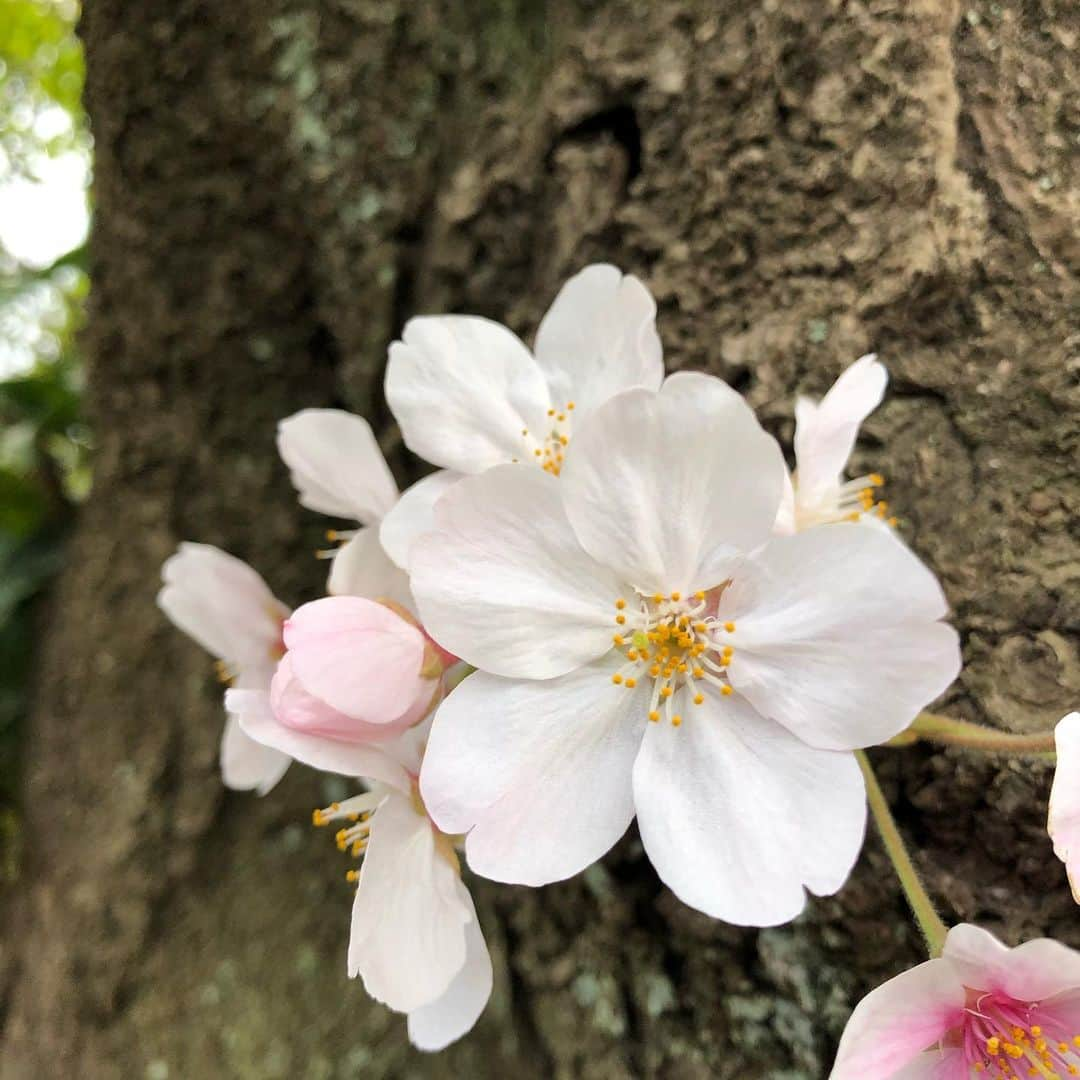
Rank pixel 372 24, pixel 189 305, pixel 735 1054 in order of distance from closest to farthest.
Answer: pixel 735 1054, pixel 372 24, pixel 189 305

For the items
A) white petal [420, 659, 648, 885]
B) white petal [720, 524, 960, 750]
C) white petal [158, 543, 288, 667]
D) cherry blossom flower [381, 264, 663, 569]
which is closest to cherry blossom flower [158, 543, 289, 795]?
white petal [158, 543, 288, 667]

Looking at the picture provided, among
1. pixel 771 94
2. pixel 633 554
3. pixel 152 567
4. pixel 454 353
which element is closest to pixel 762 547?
pixel 633 554

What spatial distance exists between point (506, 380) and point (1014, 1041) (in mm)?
610

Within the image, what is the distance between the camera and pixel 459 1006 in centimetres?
64

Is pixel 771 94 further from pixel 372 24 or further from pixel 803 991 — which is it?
pixel 803 991

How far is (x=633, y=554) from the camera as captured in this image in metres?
0.57

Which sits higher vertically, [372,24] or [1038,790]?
→ [372,24]

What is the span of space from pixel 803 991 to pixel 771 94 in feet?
2.94

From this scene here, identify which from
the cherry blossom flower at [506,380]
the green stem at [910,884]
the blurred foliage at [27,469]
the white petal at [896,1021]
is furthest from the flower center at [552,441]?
the blurred foliage at [27,469]

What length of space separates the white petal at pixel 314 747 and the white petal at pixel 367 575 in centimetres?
12

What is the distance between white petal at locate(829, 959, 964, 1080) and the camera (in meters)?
0.50

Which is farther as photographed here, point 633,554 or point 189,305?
point 189,305

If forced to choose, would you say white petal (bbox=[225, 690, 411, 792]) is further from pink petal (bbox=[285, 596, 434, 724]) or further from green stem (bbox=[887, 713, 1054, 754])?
green stem (bbox=[887, 713, 1054, 754])

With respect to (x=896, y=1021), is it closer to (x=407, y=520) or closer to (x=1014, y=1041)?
(x=1014, y=1041)
